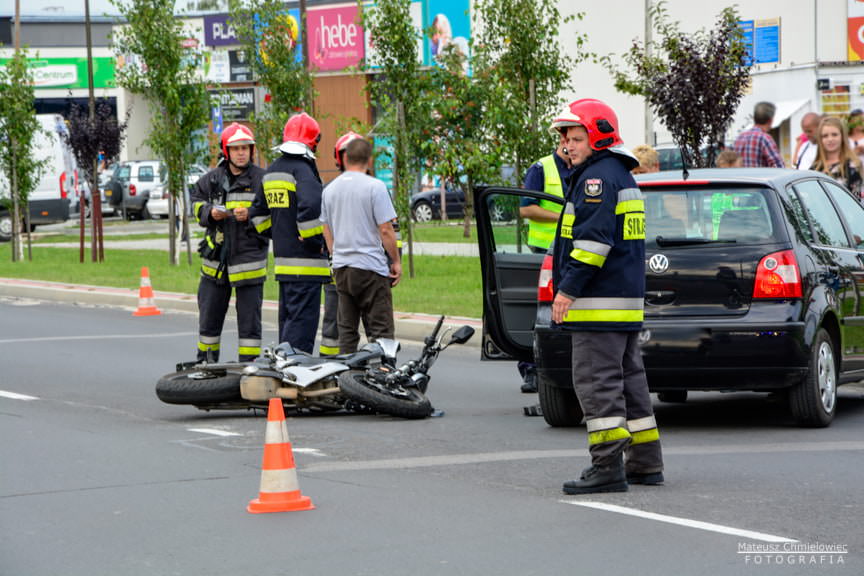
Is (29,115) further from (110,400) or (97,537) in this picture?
(97,537)

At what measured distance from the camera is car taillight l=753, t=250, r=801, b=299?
8.46 m

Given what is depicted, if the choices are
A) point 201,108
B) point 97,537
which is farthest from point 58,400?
point 201,108

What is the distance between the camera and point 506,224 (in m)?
10.1

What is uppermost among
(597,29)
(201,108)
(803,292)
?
(597,29)

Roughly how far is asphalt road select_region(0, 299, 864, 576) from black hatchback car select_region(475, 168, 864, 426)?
0.33m

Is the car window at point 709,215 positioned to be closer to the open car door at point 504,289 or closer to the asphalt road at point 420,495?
the open car door at point 504,289

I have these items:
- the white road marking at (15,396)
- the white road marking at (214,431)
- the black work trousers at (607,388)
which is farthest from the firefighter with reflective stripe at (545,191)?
the white road marking at (15,396)

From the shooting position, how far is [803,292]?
335 inches

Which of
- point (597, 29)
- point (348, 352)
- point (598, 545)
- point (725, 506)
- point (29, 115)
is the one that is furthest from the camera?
point (597, 29)

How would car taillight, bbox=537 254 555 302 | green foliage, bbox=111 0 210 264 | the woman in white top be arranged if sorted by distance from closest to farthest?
1. car taillight, bbox=537 254 555 302
2. the woman in white top
3. green foliage, bbox=111 0 210 264

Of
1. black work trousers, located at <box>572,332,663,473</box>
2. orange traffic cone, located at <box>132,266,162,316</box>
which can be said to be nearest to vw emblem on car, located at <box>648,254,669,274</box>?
black work trousers, located at <box>572,332,663,473</box>

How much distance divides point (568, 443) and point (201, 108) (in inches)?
655

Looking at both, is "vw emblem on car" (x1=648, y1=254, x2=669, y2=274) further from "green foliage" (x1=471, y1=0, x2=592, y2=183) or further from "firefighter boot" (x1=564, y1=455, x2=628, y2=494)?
"green foliage" (x1=471, y1=0, x2=592, y2=183)

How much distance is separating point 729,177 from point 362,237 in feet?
8.20
